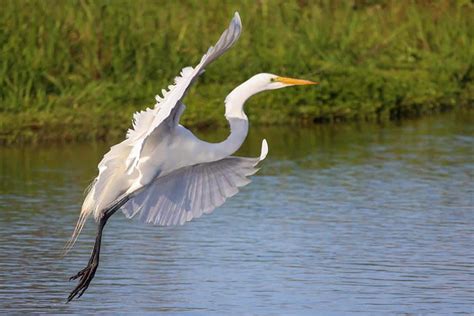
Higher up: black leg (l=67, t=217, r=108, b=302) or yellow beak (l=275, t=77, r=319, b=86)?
yellow beak (l=275, t=77, r=319, b=86)

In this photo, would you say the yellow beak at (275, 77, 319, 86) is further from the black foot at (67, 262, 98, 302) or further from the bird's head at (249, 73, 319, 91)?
the black foot at (67, 262, 98, 302)

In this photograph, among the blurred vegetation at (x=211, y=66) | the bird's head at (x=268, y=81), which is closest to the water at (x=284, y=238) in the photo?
the blurred vegetation at (x=211, y=66)

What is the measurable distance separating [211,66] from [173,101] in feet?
25.2

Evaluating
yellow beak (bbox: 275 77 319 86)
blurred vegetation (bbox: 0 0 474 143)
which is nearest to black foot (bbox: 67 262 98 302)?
yellow beak (bbox: 275 77 319 86)

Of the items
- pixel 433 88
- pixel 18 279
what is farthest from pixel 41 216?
pixel 433 88

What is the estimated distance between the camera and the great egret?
803 cm

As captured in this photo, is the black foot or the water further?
the water

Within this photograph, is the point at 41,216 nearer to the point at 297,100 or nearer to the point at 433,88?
the point at 297,100

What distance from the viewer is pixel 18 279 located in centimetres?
876

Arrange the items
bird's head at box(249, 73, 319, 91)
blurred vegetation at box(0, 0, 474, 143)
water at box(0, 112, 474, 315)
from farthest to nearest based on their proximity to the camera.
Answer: blurred vegetation at box(0, 0, 474, 143) < water at box(0, 112, 474, 315) < bird's head at box(249, 73, 319, 91)

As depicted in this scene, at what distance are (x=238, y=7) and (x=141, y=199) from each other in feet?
29.6

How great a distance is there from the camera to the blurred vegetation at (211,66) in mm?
14086

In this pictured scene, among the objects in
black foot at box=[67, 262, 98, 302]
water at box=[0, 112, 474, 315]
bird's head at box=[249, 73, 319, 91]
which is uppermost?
bird's head at box=[249, 73, 319, 91]

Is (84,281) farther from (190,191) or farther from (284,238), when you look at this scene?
(284,238)
